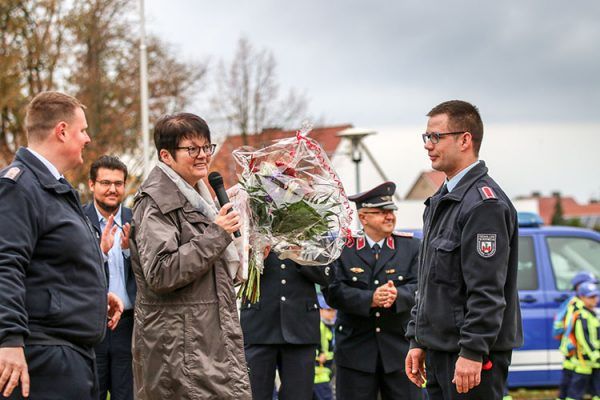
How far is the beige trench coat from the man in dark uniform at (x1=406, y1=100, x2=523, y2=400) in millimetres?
1115

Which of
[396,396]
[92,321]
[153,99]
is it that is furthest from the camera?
Result: [153,99]

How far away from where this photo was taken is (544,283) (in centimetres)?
979

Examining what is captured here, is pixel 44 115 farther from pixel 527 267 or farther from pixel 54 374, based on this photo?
pixel 527 267

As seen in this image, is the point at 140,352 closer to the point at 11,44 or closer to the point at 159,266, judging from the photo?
the point at 159,266

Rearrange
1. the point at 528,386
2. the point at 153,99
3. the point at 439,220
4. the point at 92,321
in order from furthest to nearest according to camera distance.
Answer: the point at 153,99 → the point at 528,386 → the point at 439,220 → the point at 92,321

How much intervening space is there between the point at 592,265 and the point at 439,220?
6.06 meters

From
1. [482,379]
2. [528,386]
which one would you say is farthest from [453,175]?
[528,386]

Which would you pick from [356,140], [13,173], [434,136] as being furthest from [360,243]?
[356,140]

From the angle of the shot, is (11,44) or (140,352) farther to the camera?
(11,44)

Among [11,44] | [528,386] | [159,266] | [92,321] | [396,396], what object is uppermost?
[11,44]

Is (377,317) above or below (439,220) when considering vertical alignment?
below

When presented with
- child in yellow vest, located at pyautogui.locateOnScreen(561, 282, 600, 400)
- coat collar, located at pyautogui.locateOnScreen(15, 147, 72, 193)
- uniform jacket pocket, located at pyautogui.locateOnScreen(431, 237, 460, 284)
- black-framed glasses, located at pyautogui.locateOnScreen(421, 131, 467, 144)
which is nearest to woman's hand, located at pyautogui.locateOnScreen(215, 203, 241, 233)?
coat collar, located at pyautogui.locateOnScreen(15, 147, 72, 193)

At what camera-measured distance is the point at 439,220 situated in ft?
15.6

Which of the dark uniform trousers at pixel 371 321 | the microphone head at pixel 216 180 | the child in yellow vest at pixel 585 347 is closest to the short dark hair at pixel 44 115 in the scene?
the microphone head at pixel 216 180
